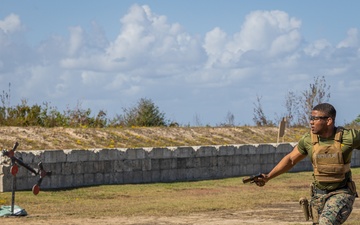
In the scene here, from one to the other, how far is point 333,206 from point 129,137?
2076cm

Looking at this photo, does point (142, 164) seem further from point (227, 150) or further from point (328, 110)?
point (328, 110)

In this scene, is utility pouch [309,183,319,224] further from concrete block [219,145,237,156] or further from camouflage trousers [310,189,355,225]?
concrete block [219,145,237,156]

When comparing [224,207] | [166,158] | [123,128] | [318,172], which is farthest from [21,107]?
[318,172]

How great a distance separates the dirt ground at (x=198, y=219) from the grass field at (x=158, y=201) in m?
0.02

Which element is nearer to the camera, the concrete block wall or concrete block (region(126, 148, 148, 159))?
the concrete block wall

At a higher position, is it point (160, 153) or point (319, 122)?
point (160, 153)

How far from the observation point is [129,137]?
29.6m

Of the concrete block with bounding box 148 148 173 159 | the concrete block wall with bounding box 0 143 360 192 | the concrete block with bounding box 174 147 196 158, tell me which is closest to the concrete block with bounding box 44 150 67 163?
the concrete block wall with bounding box 0 143 360 192

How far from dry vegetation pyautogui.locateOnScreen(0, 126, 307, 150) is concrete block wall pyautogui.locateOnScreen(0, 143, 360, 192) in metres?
1.99

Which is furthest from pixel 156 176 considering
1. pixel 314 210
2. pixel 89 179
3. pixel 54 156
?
pixel 314 210

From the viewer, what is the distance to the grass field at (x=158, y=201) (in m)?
17.4

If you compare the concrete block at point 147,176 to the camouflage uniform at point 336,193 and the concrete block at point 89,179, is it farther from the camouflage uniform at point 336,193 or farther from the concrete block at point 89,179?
the camouflage uniform at point 336,193

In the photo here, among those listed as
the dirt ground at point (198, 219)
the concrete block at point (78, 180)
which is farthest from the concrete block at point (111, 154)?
the dirt ground at point (198, 219)

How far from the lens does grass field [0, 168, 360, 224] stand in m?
17.4
